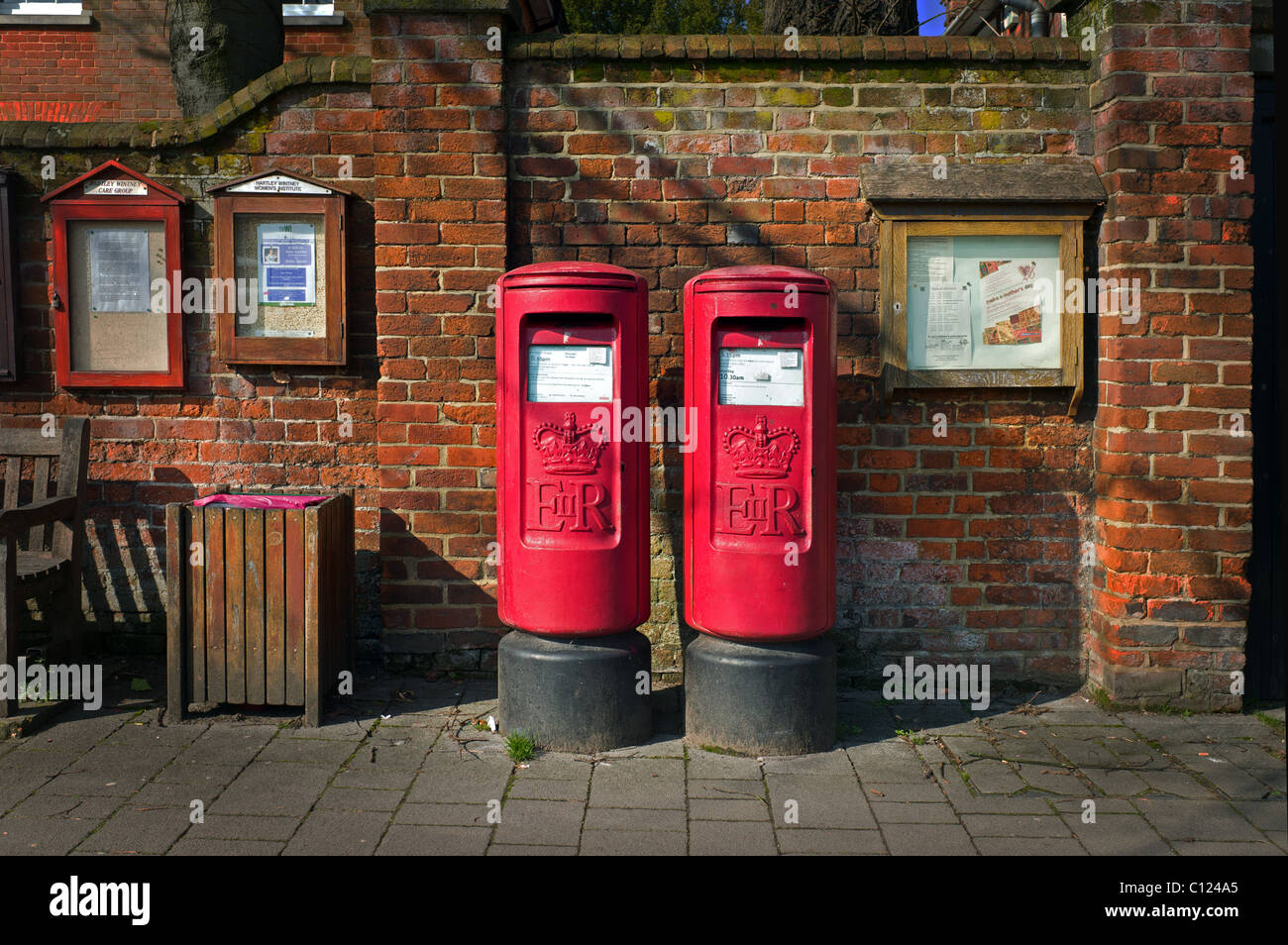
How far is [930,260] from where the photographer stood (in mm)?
5059

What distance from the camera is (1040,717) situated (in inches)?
190

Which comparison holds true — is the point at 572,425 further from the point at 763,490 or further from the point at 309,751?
the point at 309,751

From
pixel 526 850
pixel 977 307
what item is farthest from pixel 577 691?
pixel 977 307

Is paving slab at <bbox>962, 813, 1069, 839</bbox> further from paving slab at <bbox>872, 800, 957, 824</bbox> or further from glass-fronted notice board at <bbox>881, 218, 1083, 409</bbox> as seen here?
glass-fronted notice board at <bbox>881, 218, 1083, 409</bbox>

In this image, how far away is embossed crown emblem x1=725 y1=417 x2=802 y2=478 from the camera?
4.21 m

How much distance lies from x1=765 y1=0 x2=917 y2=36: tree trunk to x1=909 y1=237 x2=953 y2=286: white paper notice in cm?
402

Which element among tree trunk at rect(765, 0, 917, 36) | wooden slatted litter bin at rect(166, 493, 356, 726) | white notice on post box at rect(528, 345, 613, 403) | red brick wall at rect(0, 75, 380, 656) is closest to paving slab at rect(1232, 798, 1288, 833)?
white notice on post box at rect(528, 345, 613, 403)

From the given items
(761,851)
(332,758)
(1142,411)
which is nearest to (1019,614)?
(1142,411)

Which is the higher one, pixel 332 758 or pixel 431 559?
pixel 431 559

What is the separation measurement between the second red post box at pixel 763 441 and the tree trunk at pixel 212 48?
4.88 meters

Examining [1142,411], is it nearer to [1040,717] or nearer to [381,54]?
[1040,717]

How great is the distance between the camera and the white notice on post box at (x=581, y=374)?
4.27 meters

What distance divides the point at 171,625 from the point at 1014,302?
4.15 meters

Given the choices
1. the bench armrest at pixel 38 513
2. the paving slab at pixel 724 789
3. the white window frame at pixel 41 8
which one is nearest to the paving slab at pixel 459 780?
the paving slab at pixel 724 789
